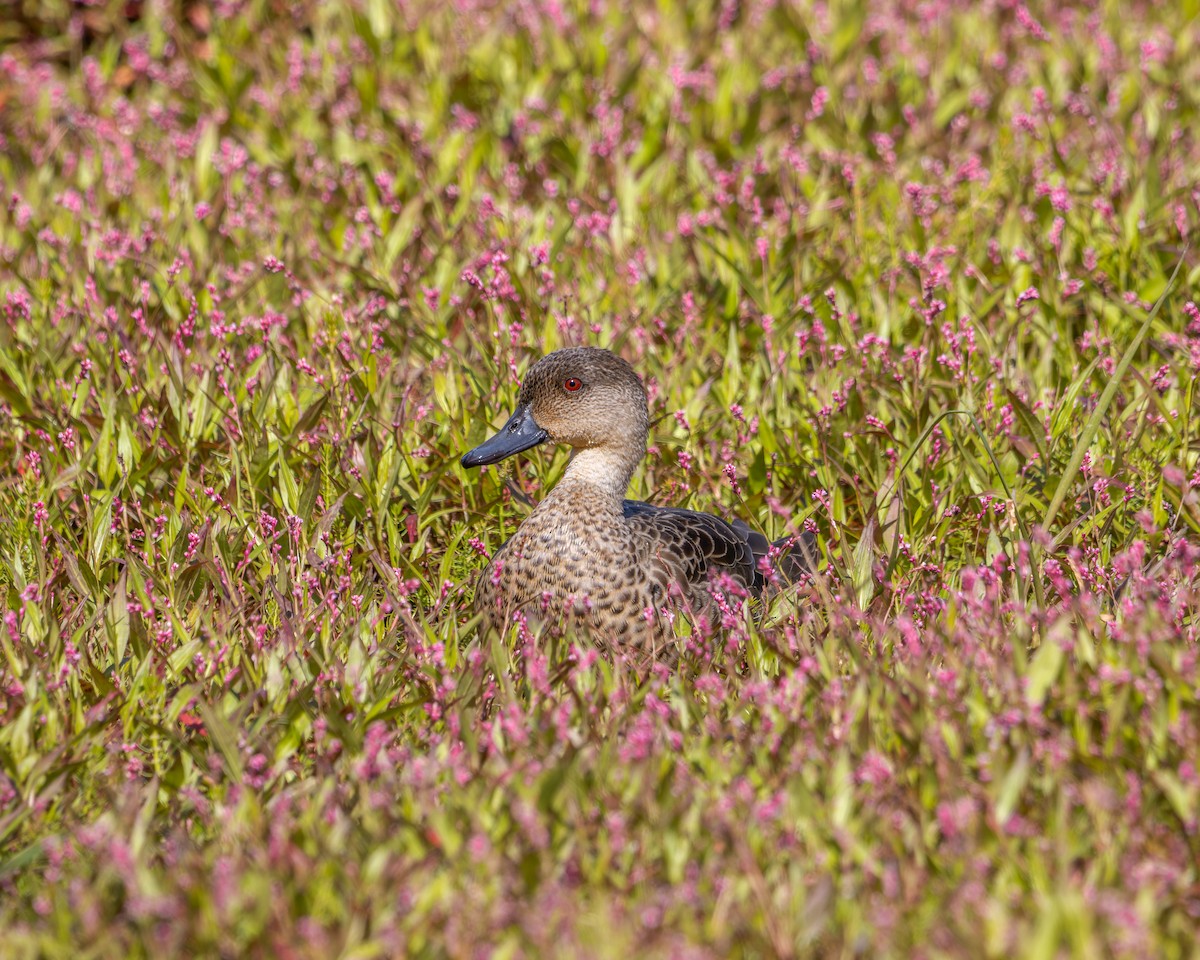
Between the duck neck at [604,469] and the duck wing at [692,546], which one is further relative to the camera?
the duck neck at [604,469]

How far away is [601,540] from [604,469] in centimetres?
33

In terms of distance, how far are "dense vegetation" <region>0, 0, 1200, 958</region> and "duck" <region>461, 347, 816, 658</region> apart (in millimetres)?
184

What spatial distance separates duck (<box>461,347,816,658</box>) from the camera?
4.21 m

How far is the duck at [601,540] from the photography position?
13.8ft

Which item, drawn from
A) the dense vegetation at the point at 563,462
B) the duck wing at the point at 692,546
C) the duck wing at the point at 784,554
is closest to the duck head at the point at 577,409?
the duck wing at the point at 692,546

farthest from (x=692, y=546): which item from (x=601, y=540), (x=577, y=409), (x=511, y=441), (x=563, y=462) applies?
(x=563, y=462)

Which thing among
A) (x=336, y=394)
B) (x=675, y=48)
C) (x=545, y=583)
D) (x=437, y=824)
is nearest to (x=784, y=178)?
(x=675, y=48)

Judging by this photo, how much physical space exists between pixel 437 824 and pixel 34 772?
961 millimetres

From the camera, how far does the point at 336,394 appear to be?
509 centimetres

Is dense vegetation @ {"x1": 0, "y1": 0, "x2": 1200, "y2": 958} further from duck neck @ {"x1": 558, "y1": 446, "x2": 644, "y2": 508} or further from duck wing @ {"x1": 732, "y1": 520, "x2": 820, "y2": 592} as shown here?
duck neck @ {"x1": 558, "y1": 446, "x2": 644, "y2": 508}

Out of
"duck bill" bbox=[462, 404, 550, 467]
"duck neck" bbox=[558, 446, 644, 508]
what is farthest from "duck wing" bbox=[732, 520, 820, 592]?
"duck bill" bbox=[462, 404, 550, 467]

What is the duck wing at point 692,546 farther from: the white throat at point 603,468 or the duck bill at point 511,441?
the duck bill at point 511,441

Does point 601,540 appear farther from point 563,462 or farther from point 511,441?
point 563,462

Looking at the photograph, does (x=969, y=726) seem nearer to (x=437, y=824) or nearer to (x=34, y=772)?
(x=437, y=824)
